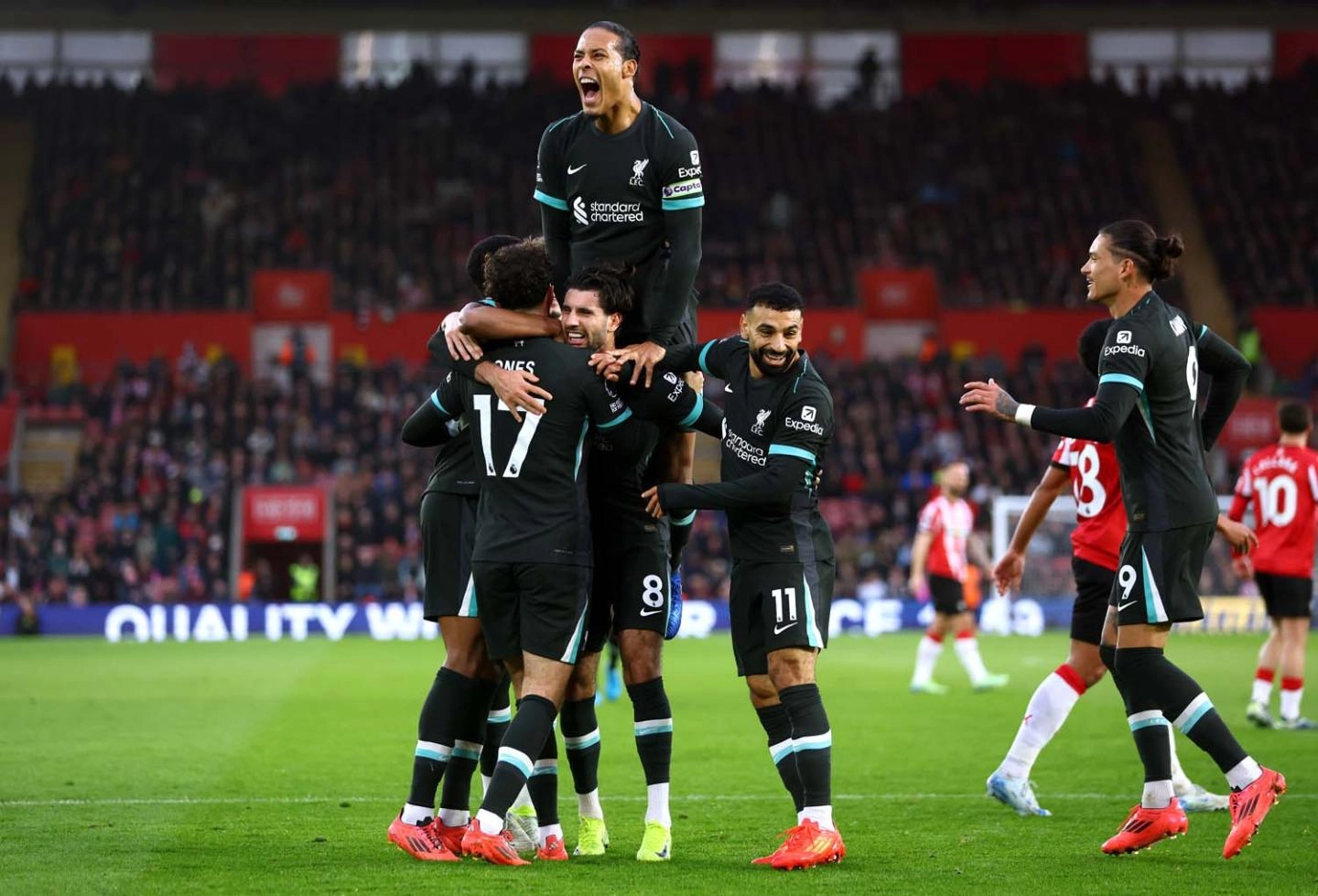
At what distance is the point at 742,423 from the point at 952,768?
438 cm

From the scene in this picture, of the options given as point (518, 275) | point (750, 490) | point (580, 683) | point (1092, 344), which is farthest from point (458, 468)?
point (1092, 344)

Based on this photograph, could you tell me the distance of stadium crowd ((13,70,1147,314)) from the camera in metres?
36.4

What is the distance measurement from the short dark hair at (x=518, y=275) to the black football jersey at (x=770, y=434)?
0.64 m

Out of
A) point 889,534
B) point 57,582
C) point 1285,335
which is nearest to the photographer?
point 57,582

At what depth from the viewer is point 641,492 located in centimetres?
761

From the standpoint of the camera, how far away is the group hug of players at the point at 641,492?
7.16 metres

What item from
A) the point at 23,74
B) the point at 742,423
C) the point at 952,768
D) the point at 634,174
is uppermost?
the point at 23,74

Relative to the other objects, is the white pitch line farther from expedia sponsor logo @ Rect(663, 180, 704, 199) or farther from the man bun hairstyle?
the man bun hairstyle

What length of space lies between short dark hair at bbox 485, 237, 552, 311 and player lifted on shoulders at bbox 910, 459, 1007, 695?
10256 mm

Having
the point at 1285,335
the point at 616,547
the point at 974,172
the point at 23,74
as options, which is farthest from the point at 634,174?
the point at 23,74

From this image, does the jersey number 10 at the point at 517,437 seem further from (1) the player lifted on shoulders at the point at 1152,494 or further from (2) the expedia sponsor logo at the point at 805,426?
(1) the player lifted on shoulders at the point at 1152,494

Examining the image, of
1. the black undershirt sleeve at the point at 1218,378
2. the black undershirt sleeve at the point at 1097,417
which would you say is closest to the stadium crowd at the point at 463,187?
the black undershirt sleeve at the point at 1218,378

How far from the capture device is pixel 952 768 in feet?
35.9

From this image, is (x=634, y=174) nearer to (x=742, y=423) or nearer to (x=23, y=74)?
(x=742, y=423)
